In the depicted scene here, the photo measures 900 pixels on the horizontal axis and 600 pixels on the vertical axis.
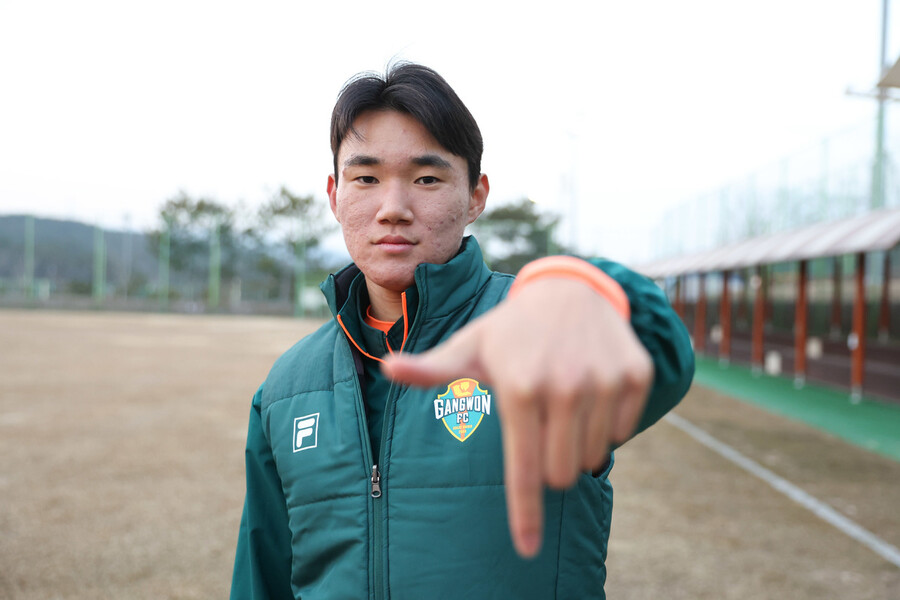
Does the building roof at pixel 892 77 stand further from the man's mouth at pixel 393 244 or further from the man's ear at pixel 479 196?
the man's mouth at pixel 393 244

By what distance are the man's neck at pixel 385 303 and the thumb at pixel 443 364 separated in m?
0.96

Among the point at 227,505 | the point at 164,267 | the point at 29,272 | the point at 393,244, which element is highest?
the point at 164,267

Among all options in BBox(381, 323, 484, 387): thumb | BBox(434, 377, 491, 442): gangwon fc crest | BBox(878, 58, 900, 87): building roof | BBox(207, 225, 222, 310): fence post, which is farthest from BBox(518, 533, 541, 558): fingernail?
BBox(207, 225, 222, 310): fence post

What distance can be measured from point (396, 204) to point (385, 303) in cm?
32

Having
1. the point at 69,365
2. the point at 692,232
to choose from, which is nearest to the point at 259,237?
the point at 692,232

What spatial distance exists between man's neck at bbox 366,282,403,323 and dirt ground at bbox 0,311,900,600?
308 centimetres

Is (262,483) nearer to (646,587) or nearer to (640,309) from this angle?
(640,309)

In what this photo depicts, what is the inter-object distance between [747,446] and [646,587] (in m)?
4.27

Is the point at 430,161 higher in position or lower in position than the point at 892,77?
lower

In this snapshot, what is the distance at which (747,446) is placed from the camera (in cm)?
772

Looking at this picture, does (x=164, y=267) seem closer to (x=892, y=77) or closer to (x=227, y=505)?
(x=227, y=505)

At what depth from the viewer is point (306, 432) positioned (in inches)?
61.3

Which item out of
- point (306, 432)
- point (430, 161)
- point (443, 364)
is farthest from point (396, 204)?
point (443, 364)

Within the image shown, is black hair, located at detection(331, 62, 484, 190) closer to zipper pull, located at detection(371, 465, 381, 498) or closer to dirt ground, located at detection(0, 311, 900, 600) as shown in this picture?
zipper pull, located at detection(371, 465, 381, 498)
